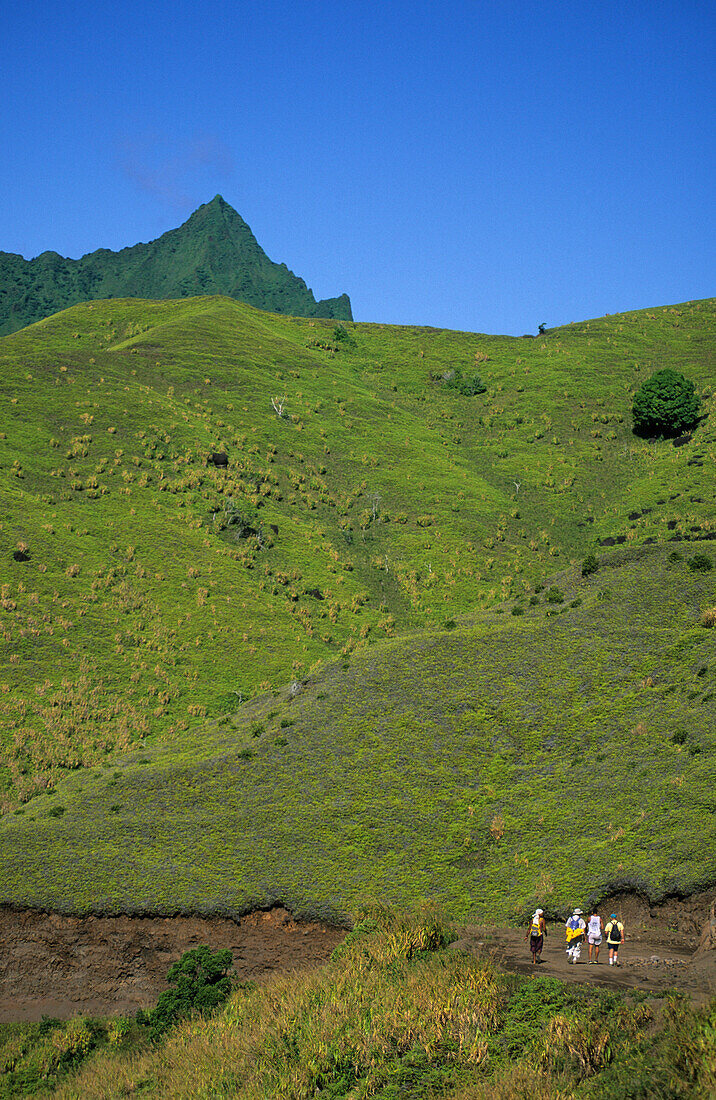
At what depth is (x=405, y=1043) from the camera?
55.6ft

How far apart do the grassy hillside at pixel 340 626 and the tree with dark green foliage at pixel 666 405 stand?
3400 millimetres

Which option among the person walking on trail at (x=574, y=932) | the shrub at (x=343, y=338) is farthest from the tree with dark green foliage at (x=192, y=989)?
the shrub at (x=343, y=338)

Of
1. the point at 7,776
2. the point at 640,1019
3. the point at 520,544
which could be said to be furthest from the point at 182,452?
the point at 640,1019

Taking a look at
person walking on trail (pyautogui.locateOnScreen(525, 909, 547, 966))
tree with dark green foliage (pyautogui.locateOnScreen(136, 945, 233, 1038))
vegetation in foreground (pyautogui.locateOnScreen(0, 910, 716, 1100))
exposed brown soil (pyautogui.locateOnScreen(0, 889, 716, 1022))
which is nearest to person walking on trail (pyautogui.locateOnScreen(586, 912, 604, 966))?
person walking on trail (pyautogui.locateOnScreen(525, 909, 547, 966))

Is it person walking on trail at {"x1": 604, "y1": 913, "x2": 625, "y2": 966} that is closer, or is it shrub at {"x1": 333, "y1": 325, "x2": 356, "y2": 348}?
person walking on trail at {"x1": 604, "y1": 913, "x2": 625, "y2": 966}

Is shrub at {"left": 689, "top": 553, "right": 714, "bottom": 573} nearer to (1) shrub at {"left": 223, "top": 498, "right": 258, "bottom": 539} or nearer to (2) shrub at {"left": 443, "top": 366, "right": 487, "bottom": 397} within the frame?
(1) shrub at {"left": 223, "top": 498, "right": 258, "bottom": 539}

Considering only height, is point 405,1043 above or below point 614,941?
below

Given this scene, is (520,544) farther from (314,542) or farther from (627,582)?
(627,582)

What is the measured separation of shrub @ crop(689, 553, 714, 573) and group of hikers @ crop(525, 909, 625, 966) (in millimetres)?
22748

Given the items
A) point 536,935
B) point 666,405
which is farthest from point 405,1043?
point 666,405

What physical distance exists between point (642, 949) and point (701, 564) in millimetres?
23286

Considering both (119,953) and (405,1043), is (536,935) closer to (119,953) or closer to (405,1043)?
(405,1043)

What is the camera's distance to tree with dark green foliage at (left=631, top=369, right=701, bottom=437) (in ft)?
303

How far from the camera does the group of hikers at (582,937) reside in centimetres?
1964
